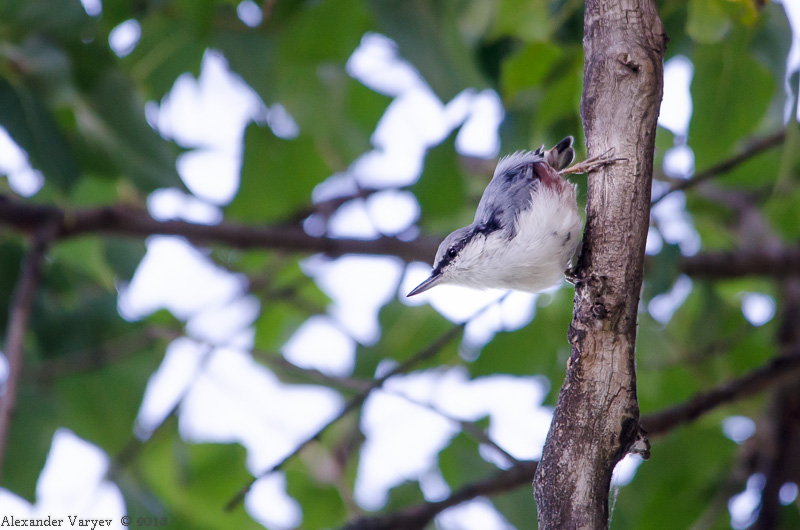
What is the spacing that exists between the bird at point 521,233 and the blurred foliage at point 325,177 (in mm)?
317

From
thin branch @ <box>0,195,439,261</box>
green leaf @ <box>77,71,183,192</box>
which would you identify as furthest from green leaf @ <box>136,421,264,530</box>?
green leaf @ <box>77,71,183,192</box>

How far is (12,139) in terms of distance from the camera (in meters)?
2.70

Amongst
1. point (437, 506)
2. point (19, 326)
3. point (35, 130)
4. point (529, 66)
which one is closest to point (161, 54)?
point (35, 130)

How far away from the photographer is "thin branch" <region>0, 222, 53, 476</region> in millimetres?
2512

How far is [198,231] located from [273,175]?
0.52 m

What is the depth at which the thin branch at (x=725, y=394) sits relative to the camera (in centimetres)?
268

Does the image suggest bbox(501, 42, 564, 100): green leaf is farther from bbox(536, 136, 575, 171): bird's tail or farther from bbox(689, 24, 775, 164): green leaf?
bbox(689, 24, 775, 164): green leaf

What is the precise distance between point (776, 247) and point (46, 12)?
3248mm

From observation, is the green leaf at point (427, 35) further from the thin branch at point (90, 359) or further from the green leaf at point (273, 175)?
the thin branch at point (90, 359)

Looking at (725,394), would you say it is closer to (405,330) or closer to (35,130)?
(405,330)

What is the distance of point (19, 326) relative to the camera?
271cm

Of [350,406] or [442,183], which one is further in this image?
[442,183]

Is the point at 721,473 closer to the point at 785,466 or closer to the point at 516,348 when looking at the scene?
the point at 785,466

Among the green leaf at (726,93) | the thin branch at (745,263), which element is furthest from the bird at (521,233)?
the thin branch at (745,263)
